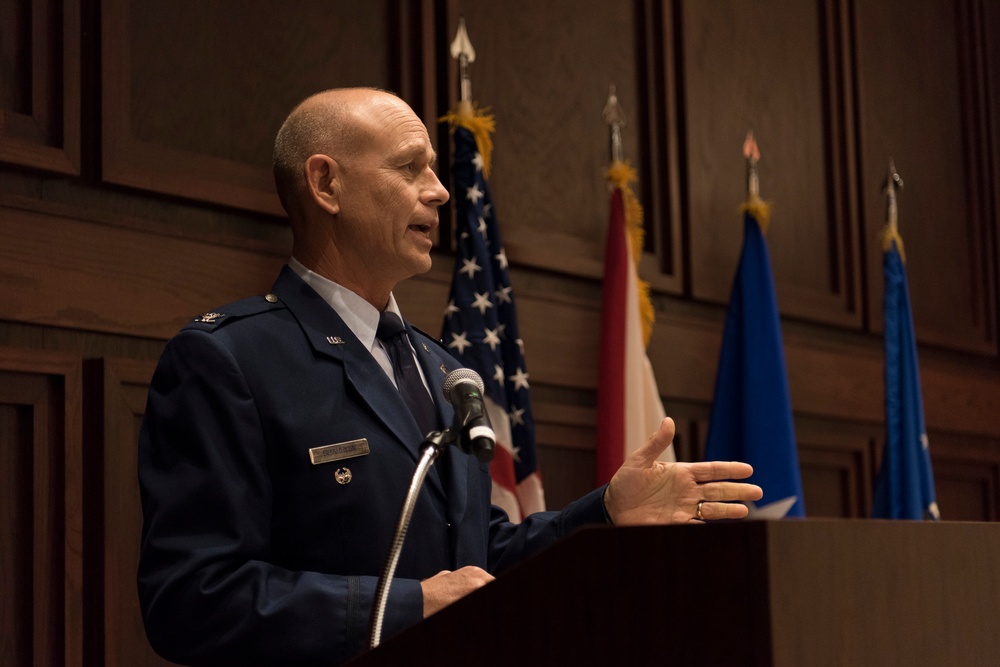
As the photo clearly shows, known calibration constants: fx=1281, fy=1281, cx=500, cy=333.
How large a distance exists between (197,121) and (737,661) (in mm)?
2275

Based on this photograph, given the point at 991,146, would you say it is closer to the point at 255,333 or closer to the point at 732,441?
the point at 732,441

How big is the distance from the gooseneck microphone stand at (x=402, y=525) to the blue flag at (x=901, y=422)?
3.49 m

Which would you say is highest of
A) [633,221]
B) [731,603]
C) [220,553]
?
[633,221]

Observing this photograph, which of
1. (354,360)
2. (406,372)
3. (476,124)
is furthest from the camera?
(476,124)

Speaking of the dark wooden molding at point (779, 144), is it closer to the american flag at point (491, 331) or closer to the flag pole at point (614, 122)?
the flag pole at point (614, 122)

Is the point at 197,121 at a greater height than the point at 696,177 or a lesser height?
lesser

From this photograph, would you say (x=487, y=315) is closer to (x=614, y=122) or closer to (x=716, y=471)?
(x=614, y=122)

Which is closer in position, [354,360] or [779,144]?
[354,360]

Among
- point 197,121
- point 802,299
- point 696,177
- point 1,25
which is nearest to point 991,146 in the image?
point 802,299

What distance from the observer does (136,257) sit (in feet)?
9.61

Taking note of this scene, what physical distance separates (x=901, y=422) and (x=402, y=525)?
12.1 ft

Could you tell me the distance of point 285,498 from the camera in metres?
1.99

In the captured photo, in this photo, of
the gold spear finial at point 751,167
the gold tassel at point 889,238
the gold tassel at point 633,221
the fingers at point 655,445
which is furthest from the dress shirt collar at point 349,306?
the gold tassel at point 889,238

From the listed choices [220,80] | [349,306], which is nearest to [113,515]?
[349,306]
